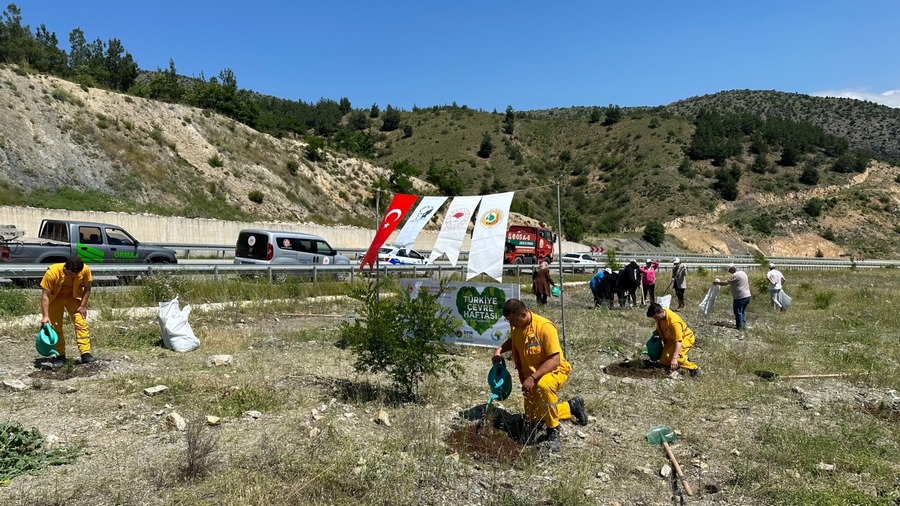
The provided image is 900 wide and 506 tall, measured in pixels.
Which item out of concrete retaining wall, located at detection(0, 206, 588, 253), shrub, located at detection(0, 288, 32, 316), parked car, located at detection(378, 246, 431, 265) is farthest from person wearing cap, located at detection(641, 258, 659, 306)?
concrete retaining wall, located at detection(0, 206, 588, 253)

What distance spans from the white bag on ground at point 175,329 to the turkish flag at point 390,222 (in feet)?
10.2

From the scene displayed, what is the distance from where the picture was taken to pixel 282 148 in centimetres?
4816

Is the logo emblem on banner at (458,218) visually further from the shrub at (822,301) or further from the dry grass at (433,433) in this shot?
the shrub at (822,301)

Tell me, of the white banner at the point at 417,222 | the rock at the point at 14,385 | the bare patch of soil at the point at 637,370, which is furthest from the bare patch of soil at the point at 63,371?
the bare patch of soil at the point at 637,370

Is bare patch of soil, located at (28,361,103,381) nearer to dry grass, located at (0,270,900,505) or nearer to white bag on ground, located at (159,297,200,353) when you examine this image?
dry grass, located at (0,270,900,505)

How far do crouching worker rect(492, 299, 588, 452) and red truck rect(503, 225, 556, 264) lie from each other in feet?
90.3

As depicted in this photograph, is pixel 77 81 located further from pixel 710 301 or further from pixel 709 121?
pixel 709 121

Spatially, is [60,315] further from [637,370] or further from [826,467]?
[826,467]

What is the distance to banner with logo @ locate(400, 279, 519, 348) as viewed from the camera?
10.2 m

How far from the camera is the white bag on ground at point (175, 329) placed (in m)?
9.63

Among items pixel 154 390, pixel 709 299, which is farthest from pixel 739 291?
pixel 154 390

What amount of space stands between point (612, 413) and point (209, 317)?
9.26 metres

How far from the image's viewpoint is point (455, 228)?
917cm

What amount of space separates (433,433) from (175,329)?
5589 mm
